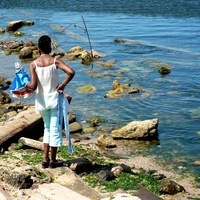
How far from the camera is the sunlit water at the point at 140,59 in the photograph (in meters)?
12.5

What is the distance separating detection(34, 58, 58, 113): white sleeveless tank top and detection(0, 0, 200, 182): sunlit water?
146 inches

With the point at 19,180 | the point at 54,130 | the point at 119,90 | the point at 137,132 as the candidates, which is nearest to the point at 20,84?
the point at 54,130

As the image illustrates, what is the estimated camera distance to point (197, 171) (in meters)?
9.70

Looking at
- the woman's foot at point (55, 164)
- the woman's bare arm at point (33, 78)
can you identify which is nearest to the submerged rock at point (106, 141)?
the woman's foot at point (55, 164)

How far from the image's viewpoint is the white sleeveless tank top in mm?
7422

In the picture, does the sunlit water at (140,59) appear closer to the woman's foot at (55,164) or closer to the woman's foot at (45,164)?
the woman's foot at (55,164)

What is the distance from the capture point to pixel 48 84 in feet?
24.6

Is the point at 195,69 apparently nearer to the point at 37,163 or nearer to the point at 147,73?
the point at 147,73

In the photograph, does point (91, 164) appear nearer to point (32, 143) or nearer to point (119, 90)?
point (32, 143)

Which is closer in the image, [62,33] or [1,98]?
[1,98]

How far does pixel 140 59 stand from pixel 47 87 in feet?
45.8

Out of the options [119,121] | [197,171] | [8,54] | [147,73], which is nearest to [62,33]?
[8,54]

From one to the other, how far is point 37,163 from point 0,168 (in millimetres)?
823

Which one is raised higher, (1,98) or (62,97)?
(62,97)
